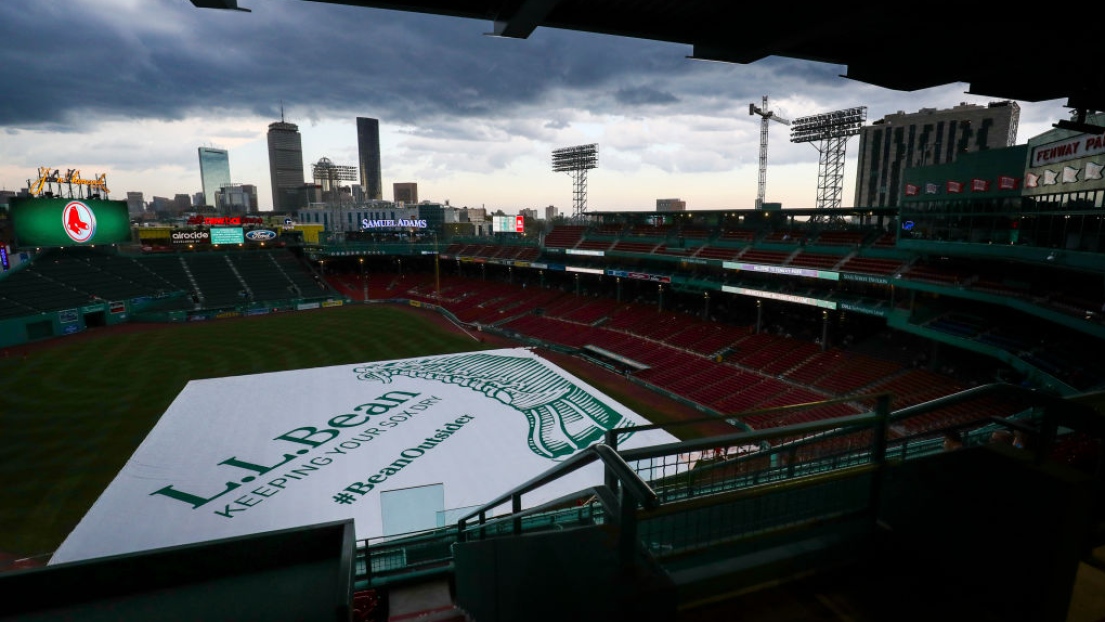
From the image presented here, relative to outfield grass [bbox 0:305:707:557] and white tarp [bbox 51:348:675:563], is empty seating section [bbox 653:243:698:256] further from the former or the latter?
white tarp [bbox 51:348:675:563]

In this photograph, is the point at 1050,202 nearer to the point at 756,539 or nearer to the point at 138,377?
the point at 756,539

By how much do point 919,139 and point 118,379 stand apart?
14972 cm

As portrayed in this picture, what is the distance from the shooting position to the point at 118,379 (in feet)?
98.2

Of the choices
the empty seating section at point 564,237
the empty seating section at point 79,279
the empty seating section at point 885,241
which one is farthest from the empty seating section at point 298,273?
the empty seating section at point 885,241

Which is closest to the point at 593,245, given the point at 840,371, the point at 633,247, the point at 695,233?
the point at 633,247

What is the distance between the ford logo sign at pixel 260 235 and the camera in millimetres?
66500

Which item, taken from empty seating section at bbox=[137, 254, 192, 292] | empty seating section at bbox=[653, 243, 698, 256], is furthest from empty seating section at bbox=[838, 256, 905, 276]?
empty seating section at bbox=[137, 254, 192, 292]

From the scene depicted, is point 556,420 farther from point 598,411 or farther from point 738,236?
point 738,236

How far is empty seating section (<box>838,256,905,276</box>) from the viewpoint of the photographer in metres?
28.6

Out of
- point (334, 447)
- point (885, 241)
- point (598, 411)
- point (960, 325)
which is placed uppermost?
point (885, 241)

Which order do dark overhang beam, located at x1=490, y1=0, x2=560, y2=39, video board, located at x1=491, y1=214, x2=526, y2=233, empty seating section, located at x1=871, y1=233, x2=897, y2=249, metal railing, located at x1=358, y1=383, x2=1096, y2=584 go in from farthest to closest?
video board, located at x1=491, y1=214, x2=526, y2=233 < empty seating section, located at x1=871, y1=233, x2=897, y2=249 < dark overhang beam, located at x1=490, y1=0, x2=560, y2=39 < metal railing, located at x1=358, y1=383, x2=1096, y2=584

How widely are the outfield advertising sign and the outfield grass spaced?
1329 centimetres

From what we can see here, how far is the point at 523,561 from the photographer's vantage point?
4.01 meters

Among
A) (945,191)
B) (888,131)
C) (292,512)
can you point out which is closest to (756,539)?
(292,512)
